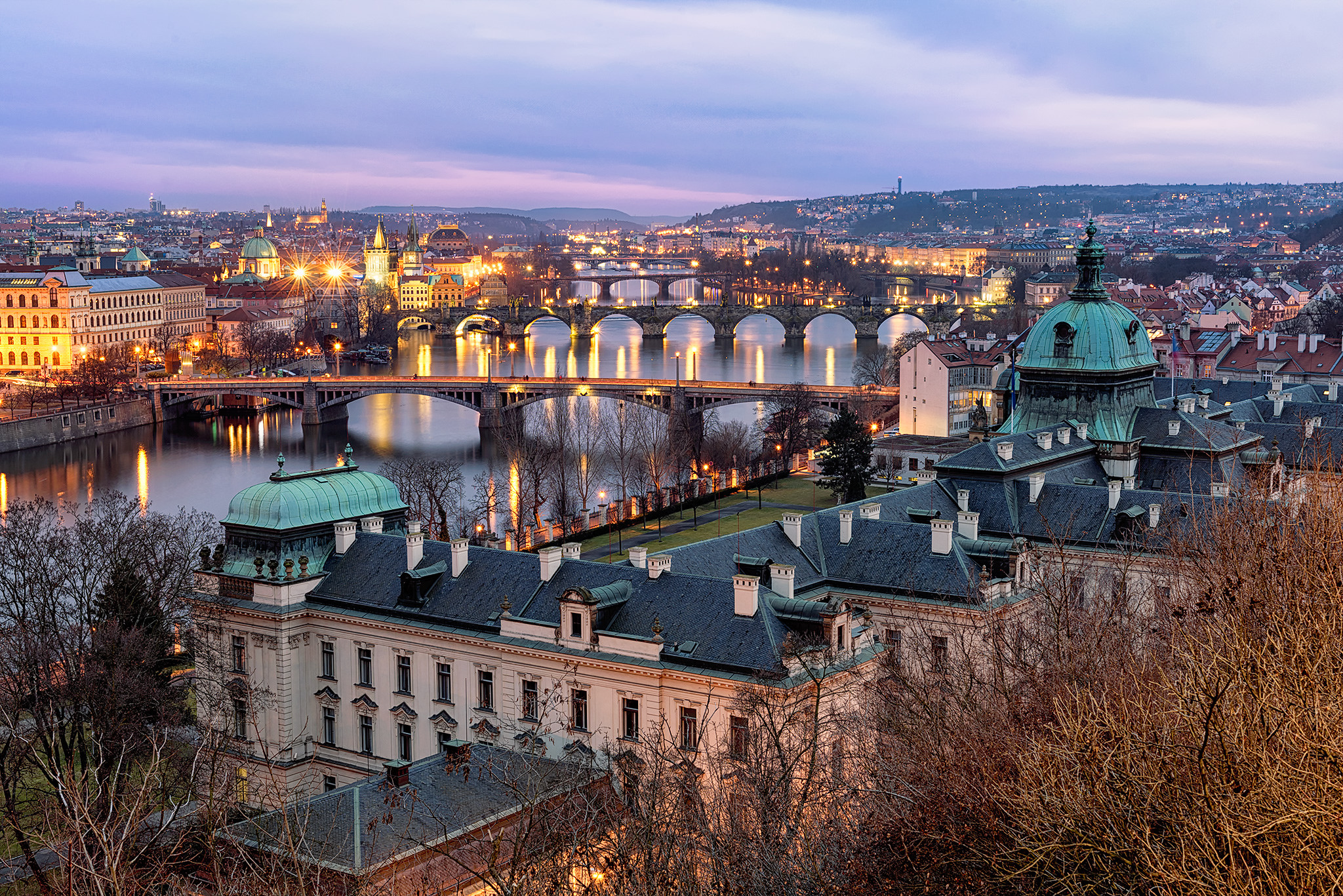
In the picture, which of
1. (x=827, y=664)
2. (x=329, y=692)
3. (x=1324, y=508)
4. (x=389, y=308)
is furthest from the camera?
(x=389, y=308)

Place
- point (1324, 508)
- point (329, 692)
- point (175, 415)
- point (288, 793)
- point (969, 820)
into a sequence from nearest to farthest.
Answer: point (969, 820), point (1324, 508), point (288, 793), point (329, 692), point (175, 415)

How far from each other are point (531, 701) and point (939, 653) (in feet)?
26.6

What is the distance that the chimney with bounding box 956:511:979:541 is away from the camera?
111 ft

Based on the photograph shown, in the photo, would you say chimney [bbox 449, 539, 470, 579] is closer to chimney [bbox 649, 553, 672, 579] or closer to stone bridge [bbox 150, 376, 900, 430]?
chimney [bbox 649, 553, 672, 579]

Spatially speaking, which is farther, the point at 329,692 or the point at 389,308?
the point at 389,308

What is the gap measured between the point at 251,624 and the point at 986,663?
15415mm

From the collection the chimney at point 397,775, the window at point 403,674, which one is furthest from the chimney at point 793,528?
the chimney at point 397,775

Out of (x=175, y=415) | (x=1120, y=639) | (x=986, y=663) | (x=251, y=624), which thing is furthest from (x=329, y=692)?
(x=175, y=415)

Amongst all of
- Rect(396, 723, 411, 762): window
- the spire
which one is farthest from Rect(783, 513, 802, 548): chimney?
the spire

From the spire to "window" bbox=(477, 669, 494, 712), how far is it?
75.3ft

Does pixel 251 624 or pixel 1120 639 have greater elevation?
pixel 1120 639

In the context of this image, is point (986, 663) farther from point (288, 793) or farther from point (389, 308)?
point (389, 308)

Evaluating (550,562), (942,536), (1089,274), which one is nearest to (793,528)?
(942,536)

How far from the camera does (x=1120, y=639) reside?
74.4 feet
